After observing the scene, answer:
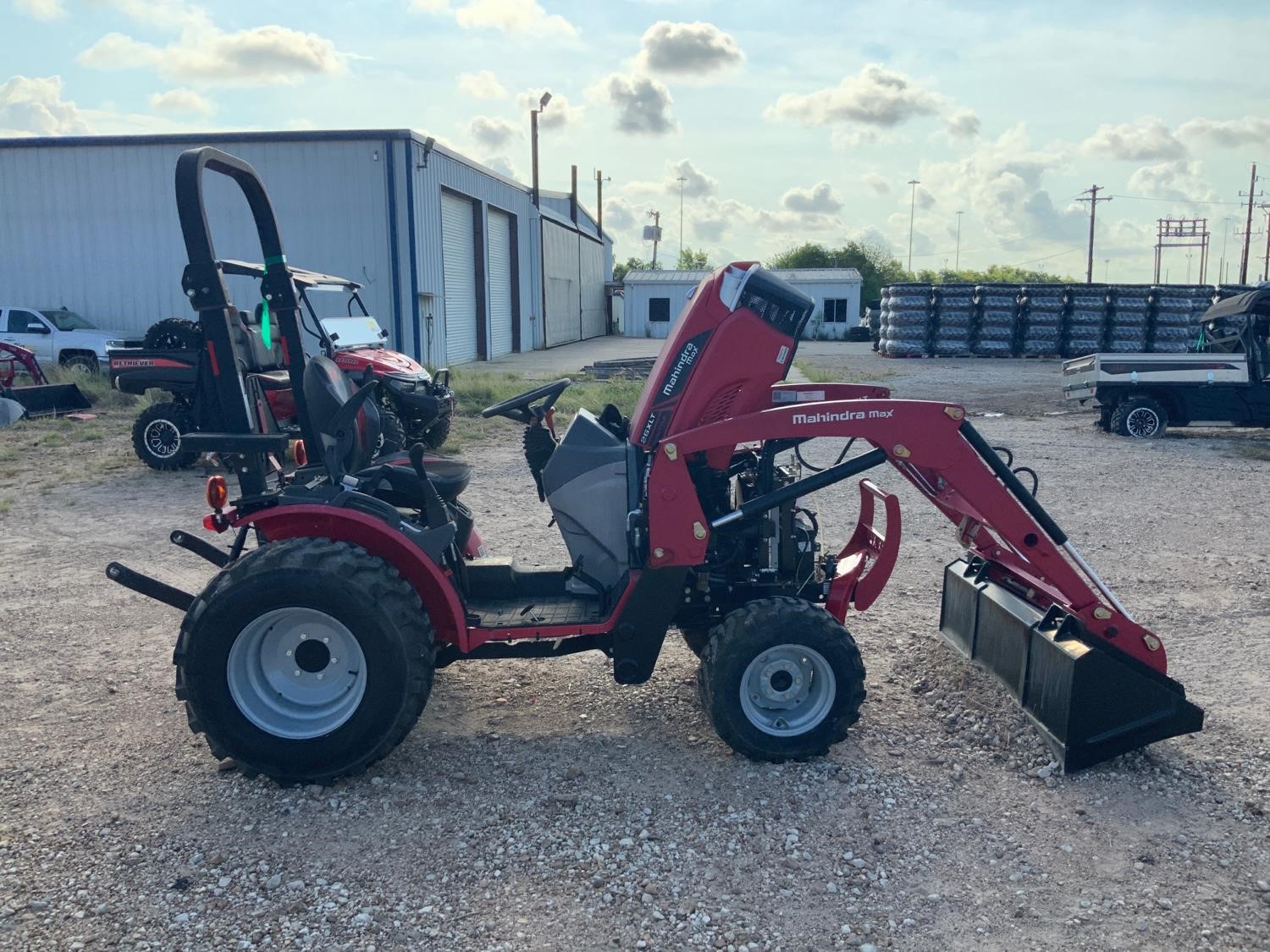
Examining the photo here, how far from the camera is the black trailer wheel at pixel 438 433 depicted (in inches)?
463

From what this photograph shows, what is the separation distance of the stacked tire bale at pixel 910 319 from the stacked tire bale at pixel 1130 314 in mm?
5021

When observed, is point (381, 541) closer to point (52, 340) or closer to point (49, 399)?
point (49, 399)

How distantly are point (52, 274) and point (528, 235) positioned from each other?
1462cm

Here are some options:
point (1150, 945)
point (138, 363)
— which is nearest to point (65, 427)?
point (138, 363)

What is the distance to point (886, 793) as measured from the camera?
384 centimetres

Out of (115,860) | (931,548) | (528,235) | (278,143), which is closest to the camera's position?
(115,860)

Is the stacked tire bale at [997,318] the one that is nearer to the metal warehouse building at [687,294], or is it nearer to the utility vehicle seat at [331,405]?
the metal warehouse building at [687,294]

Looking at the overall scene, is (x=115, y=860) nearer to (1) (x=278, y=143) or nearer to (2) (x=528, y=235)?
(1) (x=278, y=143)

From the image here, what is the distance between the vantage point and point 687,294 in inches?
1829

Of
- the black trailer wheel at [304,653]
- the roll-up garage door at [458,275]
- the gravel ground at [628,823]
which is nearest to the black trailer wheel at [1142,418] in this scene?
the gravel ground at [628,823]

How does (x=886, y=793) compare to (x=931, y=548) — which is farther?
(x=931, y=548)

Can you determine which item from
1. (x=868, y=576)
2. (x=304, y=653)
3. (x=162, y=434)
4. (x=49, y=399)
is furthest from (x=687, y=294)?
(x=304, y=653)

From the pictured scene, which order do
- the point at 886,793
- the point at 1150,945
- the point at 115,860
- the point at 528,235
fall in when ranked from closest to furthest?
1. the point at 1150,945
2. the point at 115,860
3. the point at 886,793
4. the point at 528,235

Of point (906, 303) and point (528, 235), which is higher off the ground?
point (528, 235)
